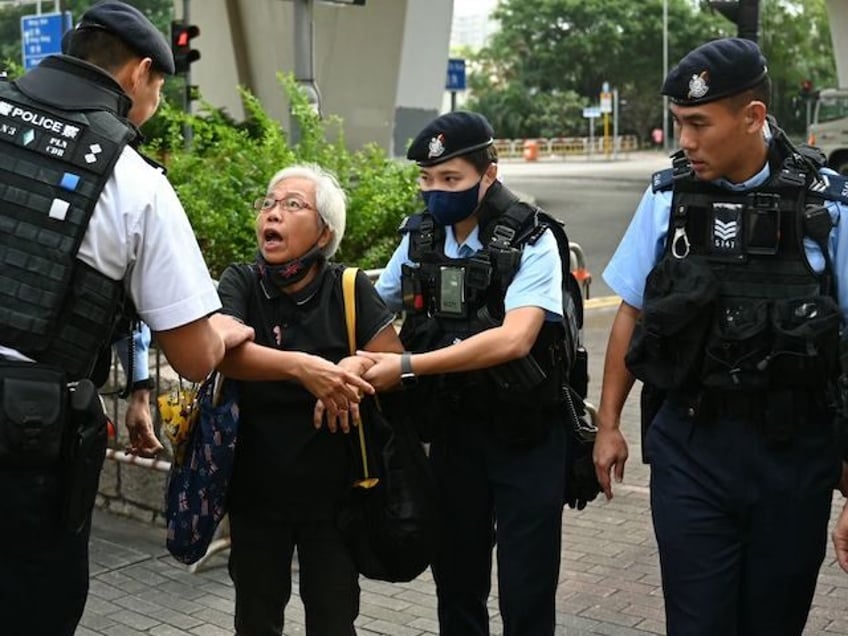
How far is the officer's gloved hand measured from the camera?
148 inches

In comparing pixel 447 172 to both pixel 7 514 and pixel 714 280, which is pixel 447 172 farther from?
pixel 7 514

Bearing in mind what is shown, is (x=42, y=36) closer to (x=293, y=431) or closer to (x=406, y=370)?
(x=293, y=431)

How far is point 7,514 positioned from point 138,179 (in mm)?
810

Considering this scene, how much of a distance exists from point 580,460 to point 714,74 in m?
1.26

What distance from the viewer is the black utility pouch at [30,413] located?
2686mm

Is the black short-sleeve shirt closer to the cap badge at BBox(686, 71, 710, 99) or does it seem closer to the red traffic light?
the cap badge at BBox(686, 71, 710, 99)

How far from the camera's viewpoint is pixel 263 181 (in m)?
7.45

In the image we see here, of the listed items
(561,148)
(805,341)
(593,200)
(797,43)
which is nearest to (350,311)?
(805,341)

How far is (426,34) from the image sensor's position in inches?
792

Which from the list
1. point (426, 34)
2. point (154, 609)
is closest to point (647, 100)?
point (426, 34)

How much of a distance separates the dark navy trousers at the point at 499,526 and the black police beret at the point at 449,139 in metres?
0.81

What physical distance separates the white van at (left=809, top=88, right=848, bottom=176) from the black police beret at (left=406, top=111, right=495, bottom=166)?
2605 cm

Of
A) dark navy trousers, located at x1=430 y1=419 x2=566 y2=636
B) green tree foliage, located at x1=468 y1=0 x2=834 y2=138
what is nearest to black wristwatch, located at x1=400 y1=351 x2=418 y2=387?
dark navy trousers, located at x1=430 y1=419 x2=566 y2=636

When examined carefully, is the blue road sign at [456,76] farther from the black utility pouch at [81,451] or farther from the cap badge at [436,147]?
the black utility pouch at [81,451]
